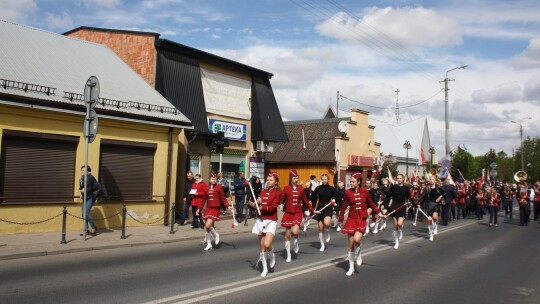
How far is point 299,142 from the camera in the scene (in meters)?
34.5

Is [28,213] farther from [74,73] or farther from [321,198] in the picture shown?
[321,198]

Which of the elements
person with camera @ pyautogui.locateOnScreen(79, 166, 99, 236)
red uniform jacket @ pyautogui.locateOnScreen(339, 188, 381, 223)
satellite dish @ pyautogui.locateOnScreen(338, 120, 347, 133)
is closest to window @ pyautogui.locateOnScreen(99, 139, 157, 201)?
person with camera @ pyautogui.locateOnScreen(79, 166, 99, 236)

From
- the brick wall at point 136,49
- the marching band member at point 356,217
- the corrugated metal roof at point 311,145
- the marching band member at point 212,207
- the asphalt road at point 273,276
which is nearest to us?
the asphalt road at point 273,276

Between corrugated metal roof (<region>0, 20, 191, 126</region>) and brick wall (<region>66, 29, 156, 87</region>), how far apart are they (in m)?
0.87

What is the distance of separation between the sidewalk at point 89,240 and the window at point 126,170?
4.17 ft

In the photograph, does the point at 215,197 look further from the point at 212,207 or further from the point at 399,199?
the point at 399,199

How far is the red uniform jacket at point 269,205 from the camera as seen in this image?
946 cm

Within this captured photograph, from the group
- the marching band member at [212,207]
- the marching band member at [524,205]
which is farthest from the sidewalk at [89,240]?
the marching band member at [524,205]

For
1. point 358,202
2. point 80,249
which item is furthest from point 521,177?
point 80,249

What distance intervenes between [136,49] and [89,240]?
1031 cm

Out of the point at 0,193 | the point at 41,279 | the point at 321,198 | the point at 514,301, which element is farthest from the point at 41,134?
the point at 514,301

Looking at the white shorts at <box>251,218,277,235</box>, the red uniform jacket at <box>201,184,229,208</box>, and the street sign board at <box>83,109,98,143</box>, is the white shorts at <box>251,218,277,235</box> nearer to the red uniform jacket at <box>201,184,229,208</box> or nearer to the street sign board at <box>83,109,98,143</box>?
the red uniform jacket at <box>201,184,229,208</box>

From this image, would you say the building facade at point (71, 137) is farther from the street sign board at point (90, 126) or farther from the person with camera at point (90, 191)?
the street sign board at point (90, 126)

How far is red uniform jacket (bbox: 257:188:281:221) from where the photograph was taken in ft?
31.0
